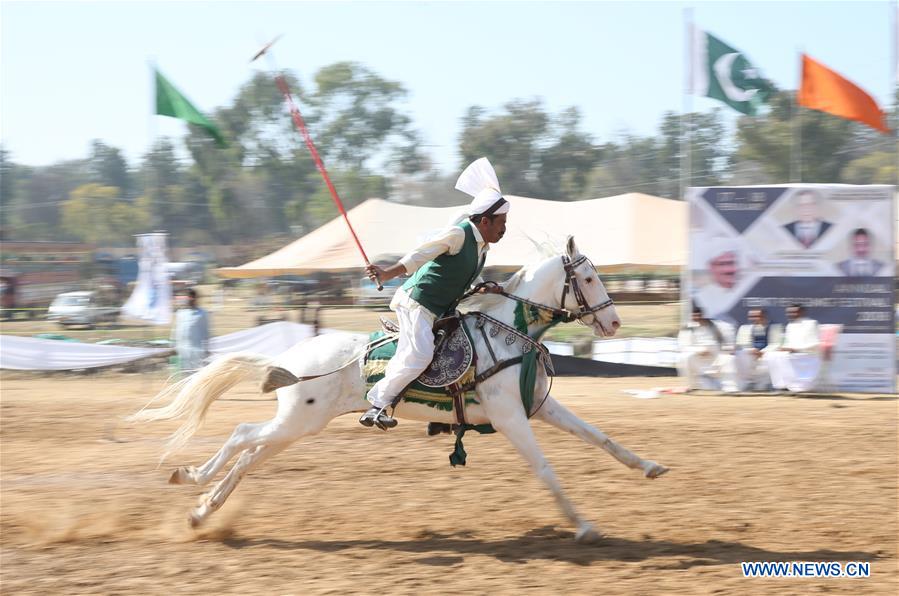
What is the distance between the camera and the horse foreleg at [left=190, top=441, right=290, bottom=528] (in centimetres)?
668

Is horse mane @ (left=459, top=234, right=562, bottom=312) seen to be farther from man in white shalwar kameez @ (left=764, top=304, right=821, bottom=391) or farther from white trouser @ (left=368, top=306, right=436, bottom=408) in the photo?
man in white shalwar kameez @ (left=764, top=304, right=821, bottom=391)

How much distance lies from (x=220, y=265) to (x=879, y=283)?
166 ft

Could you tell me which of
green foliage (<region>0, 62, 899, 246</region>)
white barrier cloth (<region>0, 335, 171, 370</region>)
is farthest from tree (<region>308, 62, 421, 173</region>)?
white barrier cloth (<region>0, 335, 171, 370</region>)

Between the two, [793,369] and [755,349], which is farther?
[755,349]

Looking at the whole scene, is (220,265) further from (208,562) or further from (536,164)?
(208,562)

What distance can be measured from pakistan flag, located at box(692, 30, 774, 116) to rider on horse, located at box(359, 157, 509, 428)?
42.4ft

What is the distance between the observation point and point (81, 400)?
14.3m

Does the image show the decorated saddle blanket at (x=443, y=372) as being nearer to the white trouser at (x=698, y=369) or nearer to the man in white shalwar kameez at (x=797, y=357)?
the white trouser at (x=698, y=369)

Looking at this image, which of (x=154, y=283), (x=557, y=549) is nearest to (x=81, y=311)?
(x=154, y=283)

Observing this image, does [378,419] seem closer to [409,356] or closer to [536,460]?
[409,356]

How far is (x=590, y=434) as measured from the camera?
664 cm

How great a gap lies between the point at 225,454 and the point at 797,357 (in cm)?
1042

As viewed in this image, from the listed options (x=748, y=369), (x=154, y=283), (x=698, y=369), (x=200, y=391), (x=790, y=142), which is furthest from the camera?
(x=790, y=142)

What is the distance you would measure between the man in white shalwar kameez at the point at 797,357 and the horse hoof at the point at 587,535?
921 cm
